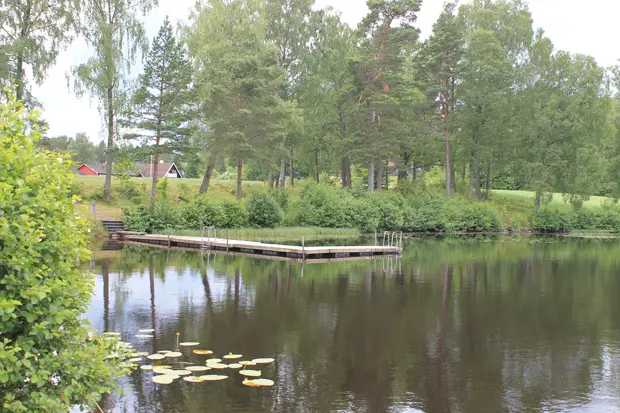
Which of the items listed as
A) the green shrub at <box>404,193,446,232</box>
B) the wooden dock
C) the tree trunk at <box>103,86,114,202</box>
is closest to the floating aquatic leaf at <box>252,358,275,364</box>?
the wooden dock

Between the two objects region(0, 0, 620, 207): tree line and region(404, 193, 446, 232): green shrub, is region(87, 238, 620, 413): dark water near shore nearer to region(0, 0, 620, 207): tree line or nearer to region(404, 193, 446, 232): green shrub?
region(0, 0, 620, 207): tree line

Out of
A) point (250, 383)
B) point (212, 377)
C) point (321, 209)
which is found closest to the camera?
point (250, 383)

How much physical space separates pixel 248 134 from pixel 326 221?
25.9 ft

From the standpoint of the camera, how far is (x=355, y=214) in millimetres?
41000

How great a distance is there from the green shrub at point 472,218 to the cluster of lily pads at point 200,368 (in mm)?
35785

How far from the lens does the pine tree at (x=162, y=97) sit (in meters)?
34.4

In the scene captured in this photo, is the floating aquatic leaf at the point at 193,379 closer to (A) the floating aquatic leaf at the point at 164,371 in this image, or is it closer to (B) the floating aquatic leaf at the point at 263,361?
(A) the floating aquatic leaf at the point at 164,371

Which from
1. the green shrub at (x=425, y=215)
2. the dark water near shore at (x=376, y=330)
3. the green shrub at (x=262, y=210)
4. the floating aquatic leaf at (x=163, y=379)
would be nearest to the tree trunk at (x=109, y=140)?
the green shrub at (x=262, y=210)

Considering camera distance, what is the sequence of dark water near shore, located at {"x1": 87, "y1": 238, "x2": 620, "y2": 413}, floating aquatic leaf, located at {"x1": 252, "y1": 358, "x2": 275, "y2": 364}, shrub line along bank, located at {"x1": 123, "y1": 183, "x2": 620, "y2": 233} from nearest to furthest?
dark water near shore, located at {"x1": 87, "y1": 238, "x2": 620, "y2": 413}
floating aquatic leaf, located at {"x1": 252, "y1": 358, "x2": 275, "y2": 364}
shrub line along bank, located at {"x1": 123, "y1": 183, "x2": 620, "y2": 233}

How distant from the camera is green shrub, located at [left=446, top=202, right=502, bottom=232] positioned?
1759 inches

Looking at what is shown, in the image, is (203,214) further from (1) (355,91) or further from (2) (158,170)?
(2) (158,170)

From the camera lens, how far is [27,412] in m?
4.59

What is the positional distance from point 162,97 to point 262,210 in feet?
29.4

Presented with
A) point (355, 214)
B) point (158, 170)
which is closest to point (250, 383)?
point (355, 214)
